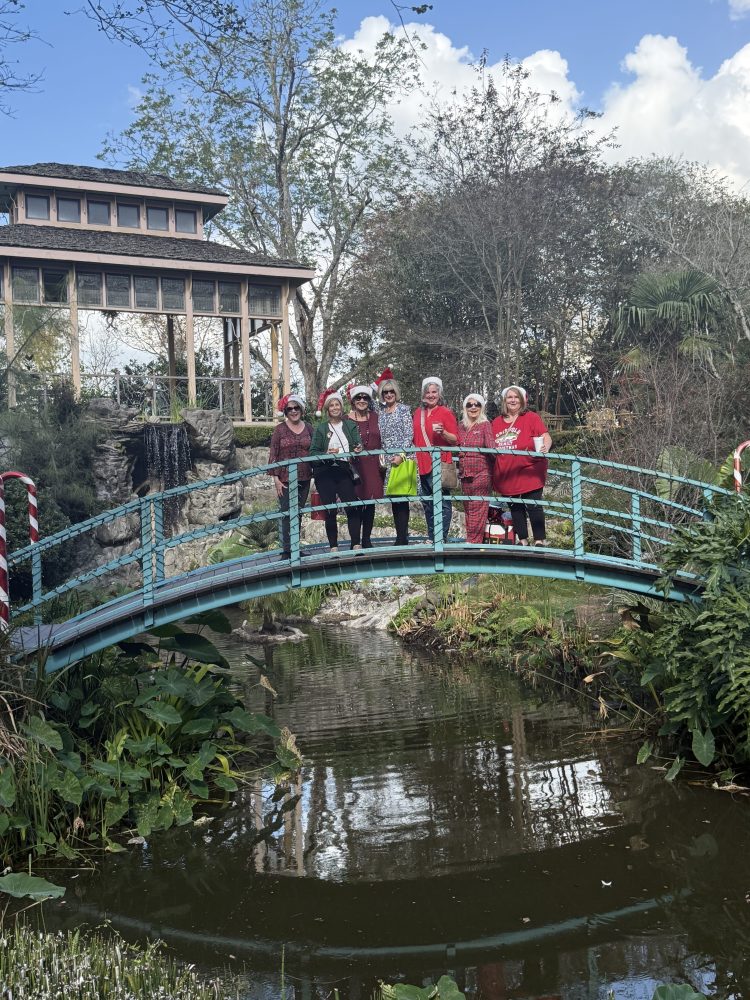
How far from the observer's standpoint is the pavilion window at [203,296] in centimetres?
2602

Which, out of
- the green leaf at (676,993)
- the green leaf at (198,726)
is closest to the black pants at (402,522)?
the green leaf at (198,726)

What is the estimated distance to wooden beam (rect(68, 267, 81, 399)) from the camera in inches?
923

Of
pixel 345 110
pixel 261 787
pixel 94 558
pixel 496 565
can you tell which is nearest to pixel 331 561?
pixel 496 565

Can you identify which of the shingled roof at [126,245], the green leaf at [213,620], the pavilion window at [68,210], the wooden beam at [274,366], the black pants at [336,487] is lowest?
the green leaf at [213,620]

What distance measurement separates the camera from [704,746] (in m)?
7.60

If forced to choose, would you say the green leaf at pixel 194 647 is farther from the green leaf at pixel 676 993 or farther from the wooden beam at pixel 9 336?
the wooden beam at pixel 9 336

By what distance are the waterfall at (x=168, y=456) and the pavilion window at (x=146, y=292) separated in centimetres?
410

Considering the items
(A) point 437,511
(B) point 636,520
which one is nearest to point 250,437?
(A) point 437,511

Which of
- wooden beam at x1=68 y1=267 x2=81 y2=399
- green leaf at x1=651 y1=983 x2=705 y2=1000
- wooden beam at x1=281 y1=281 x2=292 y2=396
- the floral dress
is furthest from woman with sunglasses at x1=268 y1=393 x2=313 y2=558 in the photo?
wooden beam at x1=281 y1=281 x2=292 y2=396

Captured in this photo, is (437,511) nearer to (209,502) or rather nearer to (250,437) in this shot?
(209,502)

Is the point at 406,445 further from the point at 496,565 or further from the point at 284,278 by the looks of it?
the point at 284,278

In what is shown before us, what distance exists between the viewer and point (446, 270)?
2508cm

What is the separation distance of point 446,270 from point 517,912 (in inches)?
818

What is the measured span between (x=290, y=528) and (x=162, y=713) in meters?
1.77
